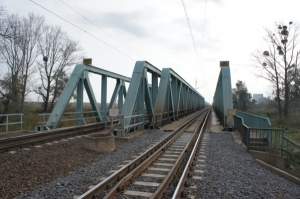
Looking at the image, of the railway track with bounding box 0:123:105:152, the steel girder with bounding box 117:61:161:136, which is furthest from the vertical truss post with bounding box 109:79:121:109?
the railway track with bounding box 0:123:105:152

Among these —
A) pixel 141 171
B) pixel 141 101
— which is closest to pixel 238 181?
pixel 141 171

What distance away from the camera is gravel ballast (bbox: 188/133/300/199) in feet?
15.5

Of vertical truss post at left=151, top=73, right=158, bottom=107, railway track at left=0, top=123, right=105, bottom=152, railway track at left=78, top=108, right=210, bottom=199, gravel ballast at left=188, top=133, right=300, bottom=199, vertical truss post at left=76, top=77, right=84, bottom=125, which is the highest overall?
vertical truss post at left=151, top=73, right=158, bottom=107

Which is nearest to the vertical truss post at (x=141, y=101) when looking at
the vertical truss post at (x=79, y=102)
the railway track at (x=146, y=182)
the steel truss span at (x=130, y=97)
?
the steel truss span at (x=130, y=97)

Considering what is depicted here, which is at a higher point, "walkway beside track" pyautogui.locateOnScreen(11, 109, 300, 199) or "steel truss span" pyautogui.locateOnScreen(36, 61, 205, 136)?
"steel truss span" pyautogui.locateOnScreen(36, 61, 205, 136)

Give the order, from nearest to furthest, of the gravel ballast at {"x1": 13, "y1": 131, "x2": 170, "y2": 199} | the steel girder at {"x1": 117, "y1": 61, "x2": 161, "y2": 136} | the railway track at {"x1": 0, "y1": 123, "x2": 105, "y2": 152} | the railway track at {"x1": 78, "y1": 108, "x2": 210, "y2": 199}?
the railway track at {"x1": 78, "y1": 108, "x2": 210, "y2": 199} < the gravel ballast at {"x1": 13, "y1": 131, "x2": 170, "y2": 199} < the railway track at {"x1": 0, "y1": 123, "x2": 105, "y2": 152} < the steel girder at {"x1": 117, "y1": 61, "x2": 161, "y2": 136}

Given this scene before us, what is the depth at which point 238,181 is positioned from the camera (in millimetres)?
5473

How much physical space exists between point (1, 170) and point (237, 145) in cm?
839

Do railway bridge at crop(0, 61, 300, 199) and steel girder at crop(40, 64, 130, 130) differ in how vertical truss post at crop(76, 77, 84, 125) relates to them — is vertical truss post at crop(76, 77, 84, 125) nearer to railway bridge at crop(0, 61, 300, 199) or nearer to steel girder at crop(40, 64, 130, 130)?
steel girder at crop(40, 64, 130, 130)

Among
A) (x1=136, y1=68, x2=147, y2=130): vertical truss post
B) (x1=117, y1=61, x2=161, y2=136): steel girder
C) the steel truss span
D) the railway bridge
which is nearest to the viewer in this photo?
the railway bridge

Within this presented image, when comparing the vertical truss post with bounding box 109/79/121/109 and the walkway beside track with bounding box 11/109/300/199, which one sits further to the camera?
the vertical truss post with bounding box 109/79/121/109

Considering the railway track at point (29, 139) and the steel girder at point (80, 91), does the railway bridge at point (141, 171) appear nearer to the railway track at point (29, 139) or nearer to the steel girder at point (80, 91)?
the railway track at point (29, 139)

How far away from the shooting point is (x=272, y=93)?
3306 cm

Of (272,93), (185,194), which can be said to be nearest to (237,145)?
(185,194)
